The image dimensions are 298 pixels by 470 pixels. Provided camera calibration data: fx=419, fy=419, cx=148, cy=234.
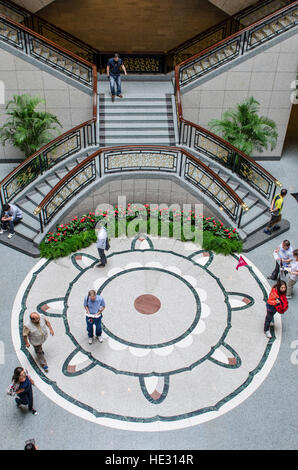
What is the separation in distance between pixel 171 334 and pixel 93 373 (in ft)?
6.13

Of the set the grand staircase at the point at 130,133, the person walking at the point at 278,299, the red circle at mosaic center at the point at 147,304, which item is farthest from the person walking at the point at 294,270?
the red circle at mosaic center at the point at 147,304

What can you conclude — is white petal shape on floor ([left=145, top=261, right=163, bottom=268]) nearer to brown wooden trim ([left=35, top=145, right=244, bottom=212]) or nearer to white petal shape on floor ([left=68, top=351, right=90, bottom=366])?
brown wooden trim ([left=35, top=145, right=244, bottom=212])

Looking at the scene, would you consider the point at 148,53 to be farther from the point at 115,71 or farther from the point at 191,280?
the point at 191,280

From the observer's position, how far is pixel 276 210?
1107 cm

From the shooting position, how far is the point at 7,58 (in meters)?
12.4

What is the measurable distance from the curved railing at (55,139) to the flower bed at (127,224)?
6.11 ft

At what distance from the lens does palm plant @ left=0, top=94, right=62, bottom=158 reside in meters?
12.3

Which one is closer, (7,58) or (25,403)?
(25,403)

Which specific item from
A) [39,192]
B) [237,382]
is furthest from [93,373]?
[39,192]

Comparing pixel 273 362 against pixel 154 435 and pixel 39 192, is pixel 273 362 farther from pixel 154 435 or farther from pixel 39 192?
pixel 39 192

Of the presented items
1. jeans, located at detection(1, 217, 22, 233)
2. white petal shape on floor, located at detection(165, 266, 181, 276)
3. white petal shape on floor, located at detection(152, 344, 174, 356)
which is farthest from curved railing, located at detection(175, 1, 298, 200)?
white petal shape on floor, located at detection(152, 344, 174, 356)

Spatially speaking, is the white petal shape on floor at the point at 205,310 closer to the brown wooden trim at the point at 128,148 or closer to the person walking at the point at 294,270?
the person walking at the point at 294,270

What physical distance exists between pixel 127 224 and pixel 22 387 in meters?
5.96

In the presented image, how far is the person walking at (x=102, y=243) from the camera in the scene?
33.2 feet
